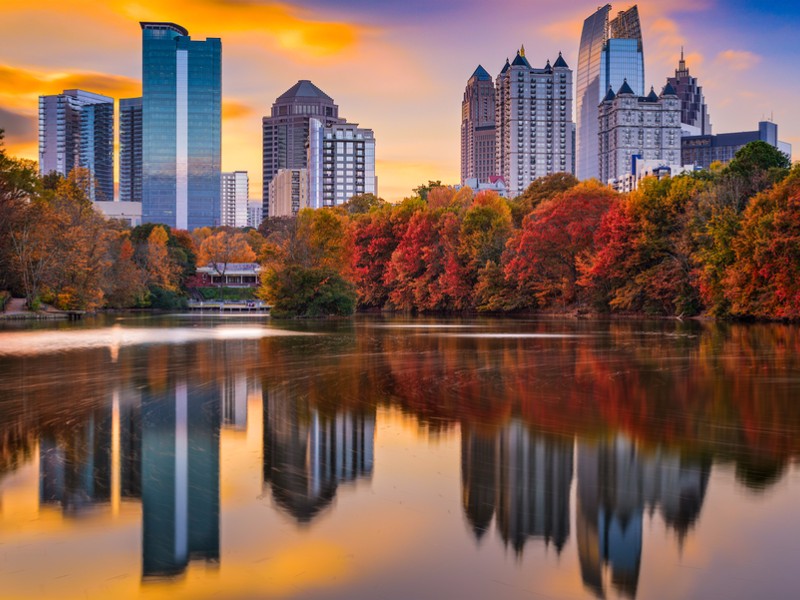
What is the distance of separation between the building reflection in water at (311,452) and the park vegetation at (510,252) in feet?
115

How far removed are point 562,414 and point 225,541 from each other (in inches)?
262

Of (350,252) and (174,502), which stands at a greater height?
(350,252)

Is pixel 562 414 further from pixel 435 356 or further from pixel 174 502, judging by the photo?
pixel 435 356

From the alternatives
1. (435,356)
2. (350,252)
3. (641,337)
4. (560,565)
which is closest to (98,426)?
(560,565)

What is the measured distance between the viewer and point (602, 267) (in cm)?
5591

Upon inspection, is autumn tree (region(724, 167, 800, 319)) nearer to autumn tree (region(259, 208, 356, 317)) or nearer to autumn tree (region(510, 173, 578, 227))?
autumn tree (region(259, 208, 356, 317))

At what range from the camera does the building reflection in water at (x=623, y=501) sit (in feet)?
19.0

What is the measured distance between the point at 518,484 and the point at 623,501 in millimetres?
995

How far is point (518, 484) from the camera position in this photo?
25.8 ft

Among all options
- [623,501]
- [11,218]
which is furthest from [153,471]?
[11,218]

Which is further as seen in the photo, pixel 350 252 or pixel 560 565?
pixel 350 252

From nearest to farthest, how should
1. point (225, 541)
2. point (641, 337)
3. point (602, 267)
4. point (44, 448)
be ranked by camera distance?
point (225, 541) → point (44, 448) → point (641, 337) → point (602, 267)

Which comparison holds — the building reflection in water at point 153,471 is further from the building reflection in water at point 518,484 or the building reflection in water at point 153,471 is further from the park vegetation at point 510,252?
the park vegetation at point 510,252

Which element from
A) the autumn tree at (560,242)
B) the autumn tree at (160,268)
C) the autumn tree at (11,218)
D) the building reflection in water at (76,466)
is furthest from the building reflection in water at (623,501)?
the autumn tree at (160,268)
